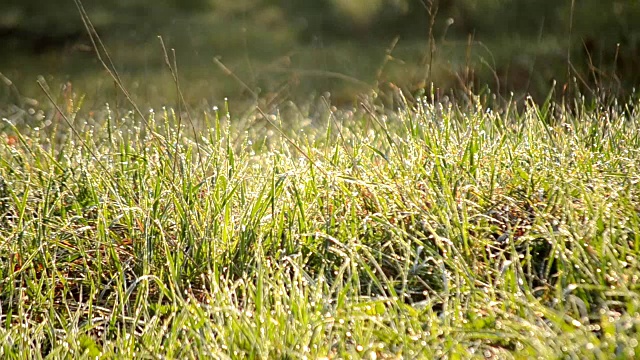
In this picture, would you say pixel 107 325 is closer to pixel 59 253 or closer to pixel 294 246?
pixel 59 253

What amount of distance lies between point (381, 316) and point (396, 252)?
0.39 metres

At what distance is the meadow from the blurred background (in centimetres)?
420

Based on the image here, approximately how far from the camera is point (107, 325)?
2156mm

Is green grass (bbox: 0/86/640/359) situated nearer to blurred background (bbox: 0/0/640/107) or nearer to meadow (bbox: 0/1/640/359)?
meadow (bbox: 0/1/640/359)

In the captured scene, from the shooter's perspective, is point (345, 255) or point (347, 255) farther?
point (347, 255)

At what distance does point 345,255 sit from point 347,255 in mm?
169

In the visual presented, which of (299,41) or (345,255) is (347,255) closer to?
(345,255)

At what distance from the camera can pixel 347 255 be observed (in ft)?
7.02

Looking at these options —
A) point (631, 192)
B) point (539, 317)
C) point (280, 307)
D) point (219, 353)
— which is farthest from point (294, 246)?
point (631, 192)

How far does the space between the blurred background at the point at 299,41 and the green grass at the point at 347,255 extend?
4.20 m

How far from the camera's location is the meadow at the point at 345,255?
1784 mm

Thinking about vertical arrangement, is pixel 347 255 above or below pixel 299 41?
below

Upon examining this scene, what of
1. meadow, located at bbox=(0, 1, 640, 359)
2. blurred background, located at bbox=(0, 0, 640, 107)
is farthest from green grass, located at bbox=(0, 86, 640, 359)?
blurred background, located at bbox=(0, 0, 640, 107)

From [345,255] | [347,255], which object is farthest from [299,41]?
[345,255]
